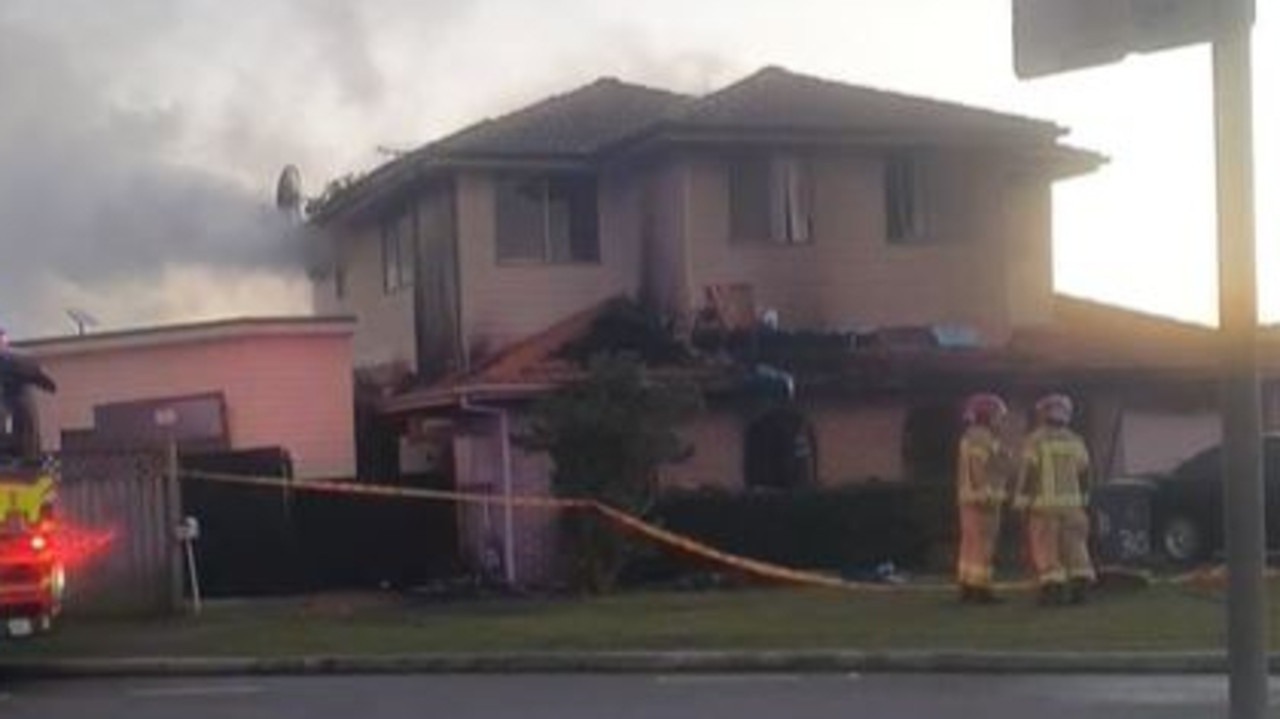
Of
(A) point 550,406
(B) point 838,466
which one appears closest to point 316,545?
(A) point 550,406

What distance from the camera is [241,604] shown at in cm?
Result: 2311

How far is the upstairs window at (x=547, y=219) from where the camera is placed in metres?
30.0

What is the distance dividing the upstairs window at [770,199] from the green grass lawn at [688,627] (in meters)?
8.82

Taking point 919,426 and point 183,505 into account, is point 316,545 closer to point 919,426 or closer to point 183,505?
point 183,505

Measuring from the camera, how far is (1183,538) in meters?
25.5

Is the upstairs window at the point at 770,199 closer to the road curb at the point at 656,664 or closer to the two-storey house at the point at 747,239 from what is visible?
the two-storey house at the point at 747,239

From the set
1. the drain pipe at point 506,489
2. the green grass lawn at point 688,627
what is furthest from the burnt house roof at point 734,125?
the green grass lawn at point 688,627

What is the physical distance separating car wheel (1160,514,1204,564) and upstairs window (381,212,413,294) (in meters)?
12.0

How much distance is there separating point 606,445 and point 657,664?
8.46 m

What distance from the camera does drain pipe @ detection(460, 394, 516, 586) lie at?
88.3ft

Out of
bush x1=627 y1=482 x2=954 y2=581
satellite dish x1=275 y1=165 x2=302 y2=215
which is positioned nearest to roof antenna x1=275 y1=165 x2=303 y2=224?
satellite dish x1=275 y1=165 x2=302 y2=215

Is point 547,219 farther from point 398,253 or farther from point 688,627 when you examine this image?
point 688,627

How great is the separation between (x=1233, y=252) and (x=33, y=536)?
41.8 feet

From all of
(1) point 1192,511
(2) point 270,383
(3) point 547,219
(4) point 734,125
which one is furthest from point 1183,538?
(2) point 270,383
